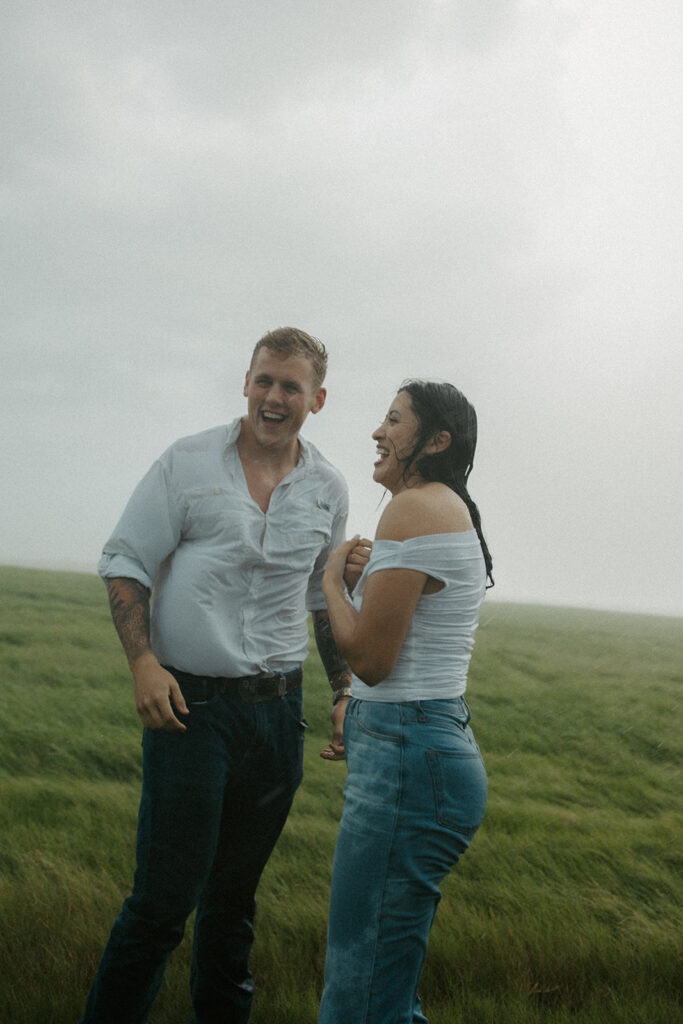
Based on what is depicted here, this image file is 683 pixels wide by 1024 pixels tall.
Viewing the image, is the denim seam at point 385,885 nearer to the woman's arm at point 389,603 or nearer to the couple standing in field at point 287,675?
the couple standing in field at point 287,675

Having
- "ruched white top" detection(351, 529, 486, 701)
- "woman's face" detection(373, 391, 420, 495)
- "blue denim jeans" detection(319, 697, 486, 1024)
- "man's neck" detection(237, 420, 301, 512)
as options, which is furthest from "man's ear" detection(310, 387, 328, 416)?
"blue denim jeans" detection(319, 697, 486, 1024)

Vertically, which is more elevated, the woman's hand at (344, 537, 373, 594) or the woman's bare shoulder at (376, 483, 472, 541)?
the woman's bare shoulder at (376, 483, 472, 541)

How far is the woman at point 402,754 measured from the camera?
1.92m

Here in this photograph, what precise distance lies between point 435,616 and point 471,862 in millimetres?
3452

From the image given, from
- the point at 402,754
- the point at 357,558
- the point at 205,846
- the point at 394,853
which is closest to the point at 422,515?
the point at 357,558

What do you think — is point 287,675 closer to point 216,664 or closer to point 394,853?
point 216,664

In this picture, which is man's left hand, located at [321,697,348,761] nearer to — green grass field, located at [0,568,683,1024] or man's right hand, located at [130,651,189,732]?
man's right hand, located at [130,651,189,732]

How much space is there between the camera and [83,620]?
11914mm

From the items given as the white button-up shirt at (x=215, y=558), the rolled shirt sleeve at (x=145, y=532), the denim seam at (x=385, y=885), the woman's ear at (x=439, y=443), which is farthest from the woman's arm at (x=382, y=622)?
the rolled shirt sleeve at (x=145, y=532)

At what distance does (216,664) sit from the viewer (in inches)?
105

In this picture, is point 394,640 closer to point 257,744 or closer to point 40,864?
point 257,744

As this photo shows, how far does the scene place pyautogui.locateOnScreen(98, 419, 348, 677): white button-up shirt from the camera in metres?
2.69

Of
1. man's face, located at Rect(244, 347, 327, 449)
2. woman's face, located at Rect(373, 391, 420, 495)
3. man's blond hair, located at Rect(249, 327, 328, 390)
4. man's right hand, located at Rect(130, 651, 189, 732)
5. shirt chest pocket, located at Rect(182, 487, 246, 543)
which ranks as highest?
man's blond hair, located at Rect(249, 327, 328, 390)

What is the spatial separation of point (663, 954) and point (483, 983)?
1.04 metres
